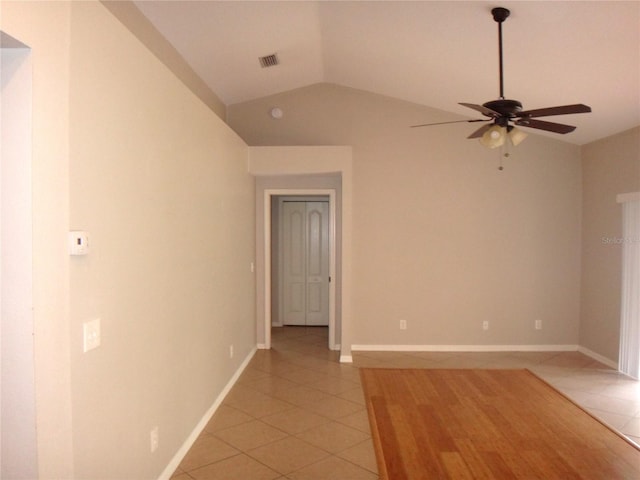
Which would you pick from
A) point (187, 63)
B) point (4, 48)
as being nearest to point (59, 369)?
point (4, 48)

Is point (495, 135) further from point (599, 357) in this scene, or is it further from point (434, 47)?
point (599, 357)

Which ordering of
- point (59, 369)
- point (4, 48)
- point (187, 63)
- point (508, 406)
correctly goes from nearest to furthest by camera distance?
point (4, 48), point (59, 369), point (508, 406), point (187, 63)

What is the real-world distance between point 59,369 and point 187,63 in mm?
3467

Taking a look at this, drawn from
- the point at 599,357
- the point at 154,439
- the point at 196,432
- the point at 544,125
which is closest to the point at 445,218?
the point at 599,357

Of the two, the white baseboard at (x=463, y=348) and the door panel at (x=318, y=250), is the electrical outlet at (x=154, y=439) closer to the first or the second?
the white baseboard at (x=463, y=348)

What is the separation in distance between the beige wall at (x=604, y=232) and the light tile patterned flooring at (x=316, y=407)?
435 mm

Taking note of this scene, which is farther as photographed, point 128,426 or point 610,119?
point 610,119

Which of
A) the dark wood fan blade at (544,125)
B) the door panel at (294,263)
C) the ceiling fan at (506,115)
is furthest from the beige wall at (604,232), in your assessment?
the door panel at (294,263)

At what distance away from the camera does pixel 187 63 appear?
4.33 meters

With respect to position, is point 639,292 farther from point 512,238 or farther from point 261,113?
point 261,113

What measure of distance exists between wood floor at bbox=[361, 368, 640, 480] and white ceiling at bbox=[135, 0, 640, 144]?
2.93 meters

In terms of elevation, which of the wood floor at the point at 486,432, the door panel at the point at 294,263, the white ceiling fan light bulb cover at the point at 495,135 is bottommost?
the wood floor at the point at 486,432

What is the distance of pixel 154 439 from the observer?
259cm

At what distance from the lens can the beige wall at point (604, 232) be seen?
4.85 m
